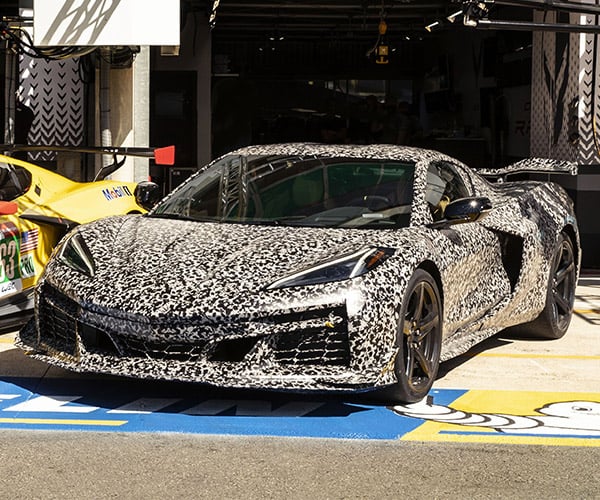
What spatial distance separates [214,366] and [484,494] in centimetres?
156

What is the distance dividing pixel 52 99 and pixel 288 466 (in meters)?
10.1

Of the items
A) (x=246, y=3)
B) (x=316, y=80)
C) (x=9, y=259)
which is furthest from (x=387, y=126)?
(x=9, y=259)

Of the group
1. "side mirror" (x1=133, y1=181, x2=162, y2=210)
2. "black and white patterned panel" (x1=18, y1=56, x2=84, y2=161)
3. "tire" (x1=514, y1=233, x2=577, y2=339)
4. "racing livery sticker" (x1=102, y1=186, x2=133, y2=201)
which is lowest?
"tire" (x1=514, y1=233, x2=577, y2=339)

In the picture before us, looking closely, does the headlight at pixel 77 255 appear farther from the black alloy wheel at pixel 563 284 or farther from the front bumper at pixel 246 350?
the black alloy wheel at pixel 563 284

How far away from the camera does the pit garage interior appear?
1412 cm

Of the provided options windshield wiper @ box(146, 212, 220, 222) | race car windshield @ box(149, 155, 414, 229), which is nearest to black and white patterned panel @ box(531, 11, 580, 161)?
race car windshield @ box(149, 155, 414, 229)

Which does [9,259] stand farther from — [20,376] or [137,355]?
[137,355]

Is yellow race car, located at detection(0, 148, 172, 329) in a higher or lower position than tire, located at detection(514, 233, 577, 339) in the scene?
higher

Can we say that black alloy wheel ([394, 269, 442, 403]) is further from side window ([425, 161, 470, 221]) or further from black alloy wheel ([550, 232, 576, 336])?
black alloy wheel ([550, 232, 576, 336])

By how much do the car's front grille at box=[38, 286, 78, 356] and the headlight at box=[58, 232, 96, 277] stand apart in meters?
0.16

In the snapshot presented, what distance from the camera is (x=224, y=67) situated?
83.4 feet

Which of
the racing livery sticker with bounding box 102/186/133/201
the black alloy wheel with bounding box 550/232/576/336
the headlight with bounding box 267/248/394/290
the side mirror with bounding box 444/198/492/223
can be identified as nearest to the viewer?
the headlight with bounding box 267/248/394/290

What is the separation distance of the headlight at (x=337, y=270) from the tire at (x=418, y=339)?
0.24 meters

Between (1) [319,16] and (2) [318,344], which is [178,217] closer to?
(2) [318,344]
